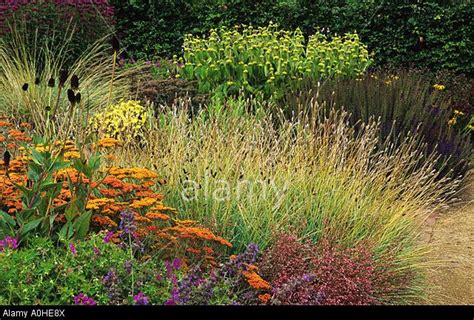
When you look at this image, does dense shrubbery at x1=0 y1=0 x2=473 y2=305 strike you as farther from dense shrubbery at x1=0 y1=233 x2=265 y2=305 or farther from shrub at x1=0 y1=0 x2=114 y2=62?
shrub at x1=0 y1=0 x2=114 y2=62

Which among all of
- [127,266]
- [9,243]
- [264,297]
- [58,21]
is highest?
[58,21]

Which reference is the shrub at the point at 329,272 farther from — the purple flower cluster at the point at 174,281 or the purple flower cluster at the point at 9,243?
the purple flower cluster at the point at 9,243

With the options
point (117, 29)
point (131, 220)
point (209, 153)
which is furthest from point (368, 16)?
point (131, 220)

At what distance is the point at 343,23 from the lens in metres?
12.9

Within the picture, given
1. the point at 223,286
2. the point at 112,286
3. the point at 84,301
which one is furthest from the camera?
the point at 223,286

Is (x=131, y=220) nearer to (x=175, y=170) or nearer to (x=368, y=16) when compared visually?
(x=175, y=170)

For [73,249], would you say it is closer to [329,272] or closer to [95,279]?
[95,279]

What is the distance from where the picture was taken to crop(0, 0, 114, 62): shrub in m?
10.4

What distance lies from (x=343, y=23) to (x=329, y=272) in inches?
352

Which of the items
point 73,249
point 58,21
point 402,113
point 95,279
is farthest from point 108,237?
point 58,21

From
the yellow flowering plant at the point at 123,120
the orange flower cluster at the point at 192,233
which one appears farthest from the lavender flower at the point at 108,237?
the yellow flowering plant at the point at 123,120

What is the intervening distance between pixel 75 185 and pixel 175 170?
3.53 feet
